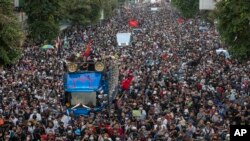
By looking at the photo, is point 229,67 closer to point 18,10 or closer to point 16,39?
point 16,39

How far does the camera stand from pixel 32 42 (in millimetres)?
47750

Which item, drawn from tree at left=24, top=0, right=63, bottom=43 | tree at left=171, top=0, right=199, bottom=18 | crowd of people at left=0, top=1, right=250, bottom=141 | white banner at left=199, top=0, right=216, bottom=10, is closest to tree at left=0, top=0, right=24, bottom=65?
crowd of people at left=0, top=1, right=250, bottom=141

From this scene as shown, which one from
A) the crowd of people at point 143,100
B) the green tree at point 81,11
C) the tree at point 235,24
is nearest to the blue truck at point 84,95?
the crowd of people at point 143,100

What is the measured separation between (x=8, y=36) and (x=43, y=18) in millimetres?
23456

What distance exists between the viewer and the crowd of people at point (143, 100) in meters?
19.8

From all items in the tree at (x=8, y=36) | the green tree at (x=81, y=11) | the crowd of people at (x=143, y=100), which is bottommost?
the crowd of people at (x=143, y=100)

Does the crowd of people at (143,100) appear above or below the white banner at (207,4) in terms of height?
below

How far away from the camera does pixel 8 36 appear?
23.6 m

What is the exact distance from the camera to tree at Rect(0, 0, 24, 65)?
23438mm

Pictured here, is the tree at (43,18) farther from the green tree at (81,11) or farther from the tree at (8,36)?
the tree at (8,36)

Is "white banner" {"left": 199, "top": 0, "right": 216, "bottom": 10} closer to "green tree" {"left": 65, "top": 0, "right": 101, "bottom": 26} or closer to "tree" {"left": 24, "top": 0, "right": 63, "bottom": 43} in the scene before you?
"green tree" {"left": 65, "top": 0, "right": 101, "bottom": 26}

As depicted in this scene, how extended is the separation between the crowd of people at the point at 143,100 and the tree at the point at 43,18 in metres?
2.69

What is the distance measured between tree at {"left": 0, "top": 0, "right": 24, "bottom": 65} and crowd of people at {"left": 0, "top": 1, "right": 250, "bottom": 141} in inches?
75.2

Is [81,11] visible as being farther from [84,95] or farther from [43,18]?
[84,95]
